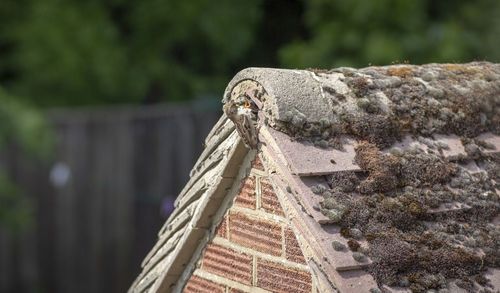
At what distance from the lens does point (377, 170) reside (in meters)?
3.37

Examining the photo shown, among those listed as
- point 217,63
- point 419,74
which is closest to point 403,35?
point 217,63

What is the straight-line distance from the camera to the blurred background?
1351 cm

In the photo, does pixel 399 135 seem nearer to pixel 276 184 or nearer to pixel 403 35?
pixel 276 184

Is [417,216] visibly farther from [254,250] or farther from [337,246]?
[254,250]

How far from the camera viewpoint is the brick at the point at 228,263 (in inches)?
146

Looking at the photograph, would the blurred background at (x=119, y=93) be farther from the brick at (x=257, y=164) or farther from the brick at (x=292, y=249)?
the brick at (x=292, y=249)

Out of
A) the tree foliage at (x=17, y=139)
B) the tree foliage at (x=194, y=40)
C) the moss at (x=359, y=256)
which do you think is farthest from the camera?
the tree foliage at (x=194, y=40)

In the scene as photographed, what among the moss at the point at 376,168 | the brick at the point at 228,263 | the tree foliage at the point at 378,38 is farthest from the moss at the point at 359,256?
the tree foliage at the point at 378,38

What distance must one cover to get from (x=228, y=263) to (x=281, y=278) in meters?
0.36

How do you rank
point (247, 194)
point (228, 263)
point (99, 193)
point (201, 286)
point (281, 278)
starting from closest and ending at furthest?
point (281, 278)
point (247, 194)
point (228, 263)
point (201, 286)
point (99, 193)

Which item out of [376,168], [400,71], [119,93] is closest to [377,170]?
[376,168]

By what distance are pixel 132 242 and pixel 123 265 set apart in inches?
12.5

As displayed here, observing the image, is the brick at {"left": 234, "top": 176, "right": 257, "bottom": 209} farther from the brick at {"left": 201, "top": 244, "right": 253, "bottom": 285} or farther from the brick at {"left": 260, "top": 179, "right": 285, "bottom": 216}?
the brick at {"left": 201, "top": 244, "right": 253, "bottom": 285}

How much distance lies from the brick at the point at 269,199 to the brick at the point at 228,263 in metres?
0.23
